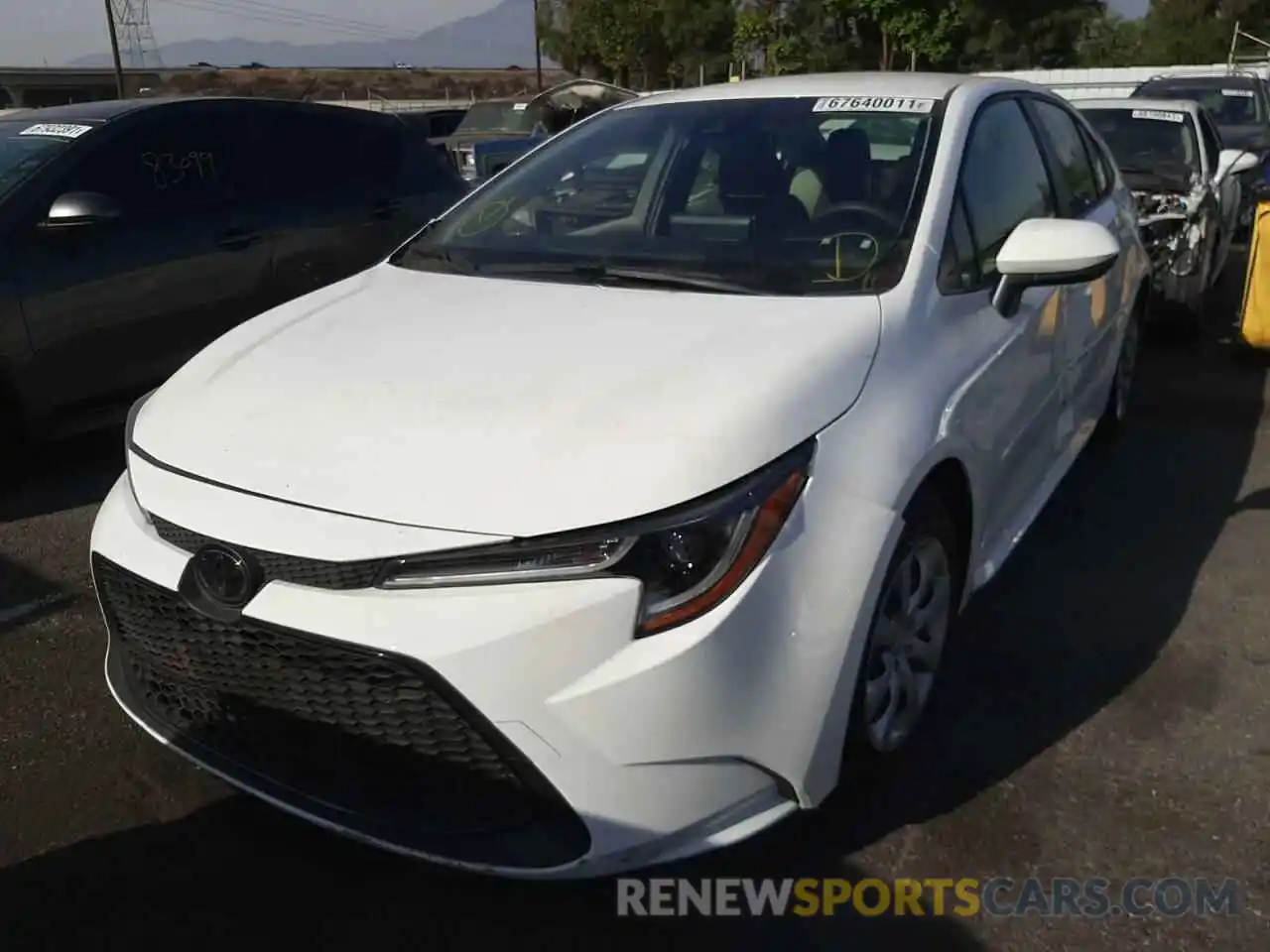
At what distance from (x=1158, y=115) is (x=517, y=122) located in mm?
10908

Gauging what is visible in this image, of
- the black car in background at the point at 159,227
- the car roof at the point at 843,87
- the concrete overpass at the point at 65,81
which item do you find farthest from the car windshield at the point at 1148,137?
the concrete overpass at the point at 65,81

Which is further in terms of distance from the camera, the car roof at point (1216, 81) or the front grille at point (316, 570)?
the car roof at point (1216, 81)

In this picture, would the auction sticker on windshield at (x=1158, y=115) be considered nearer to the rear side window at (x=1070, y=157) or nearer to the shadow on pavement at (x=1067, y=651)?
the shadow on pavement at (x=1067, y=651)

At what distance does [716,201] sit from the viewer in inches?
131

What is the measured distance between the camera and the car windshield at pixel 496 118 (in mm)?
17062

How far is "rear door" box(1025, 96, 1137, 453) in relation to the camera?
12.5 ft

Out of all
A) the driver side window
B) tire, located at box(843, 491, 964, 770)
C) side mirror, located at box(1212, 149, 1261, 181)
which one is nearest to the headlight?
tire, located at box(843, 491, 964, 770)

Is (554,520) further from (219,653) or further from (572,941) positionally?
(572,941)

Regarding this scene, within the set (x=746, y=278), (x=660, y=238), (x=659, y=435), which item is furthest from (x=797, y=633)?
(x=660, y=238)

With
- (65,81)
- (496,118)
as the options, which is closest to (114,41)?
(496,118)

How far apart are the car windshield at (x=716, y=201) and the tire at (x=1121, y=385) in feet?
6.85

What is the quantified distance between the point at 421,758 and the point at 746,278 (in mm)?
1429

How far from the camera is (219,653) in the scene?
2275 mm

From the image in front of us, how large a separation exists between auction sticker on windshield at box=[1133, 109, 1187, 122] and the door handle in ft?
19.5
